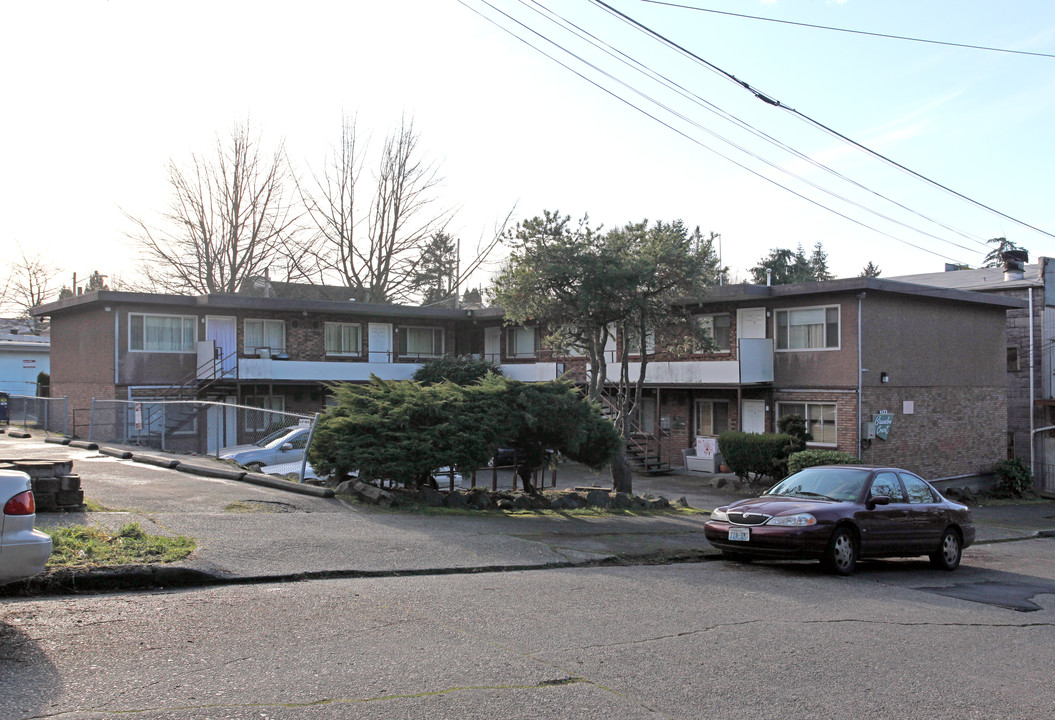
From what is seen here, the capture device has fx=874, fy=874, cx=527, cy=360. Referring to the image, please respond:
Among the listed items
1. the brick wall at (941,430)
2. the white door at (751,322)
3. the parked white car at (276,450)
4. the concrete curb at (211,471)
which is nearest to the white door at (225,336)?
the parked white car at (276,450)

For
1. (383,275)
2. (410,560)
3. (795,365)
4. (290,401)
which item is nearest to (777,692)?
(410,560)

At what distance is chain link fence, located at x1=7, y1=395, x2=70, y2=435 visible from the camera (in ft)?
83.8

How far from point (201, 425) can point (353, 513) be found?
15.5 metres

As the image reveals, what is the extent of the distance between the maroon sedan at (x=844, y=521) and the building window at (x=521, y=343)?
22.4 m

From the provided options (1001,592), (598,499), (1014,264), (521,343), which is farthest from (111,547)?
(1014,264)

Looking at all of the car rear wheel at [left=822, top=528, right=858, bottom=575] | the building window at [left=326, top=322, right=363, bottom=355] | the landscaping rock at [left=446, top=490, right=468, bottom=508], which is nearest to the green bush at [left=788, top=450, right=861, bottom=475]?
the landscaping rock at [left=446, top=490, right=468, bottom=508]

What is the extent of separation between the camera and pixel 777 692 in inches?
221

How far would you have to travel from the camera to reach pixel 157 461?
16922 mm

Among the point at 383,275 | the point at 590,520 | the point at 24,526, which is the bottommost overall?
the point at 590,520

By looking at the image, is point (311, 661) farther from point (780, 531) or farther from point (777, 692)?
point (780, 531)

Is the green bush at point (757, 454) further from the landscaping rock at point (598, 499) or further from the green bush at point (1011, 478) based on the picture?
the green bush at point (1011, 478)

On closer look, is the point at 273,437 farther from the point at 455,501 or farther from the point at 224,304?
the point at 224,304

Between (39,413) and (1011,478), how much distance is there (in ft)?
102

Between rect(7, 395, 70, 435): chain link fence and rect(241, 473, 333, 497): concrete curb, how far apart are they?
41.1ft
